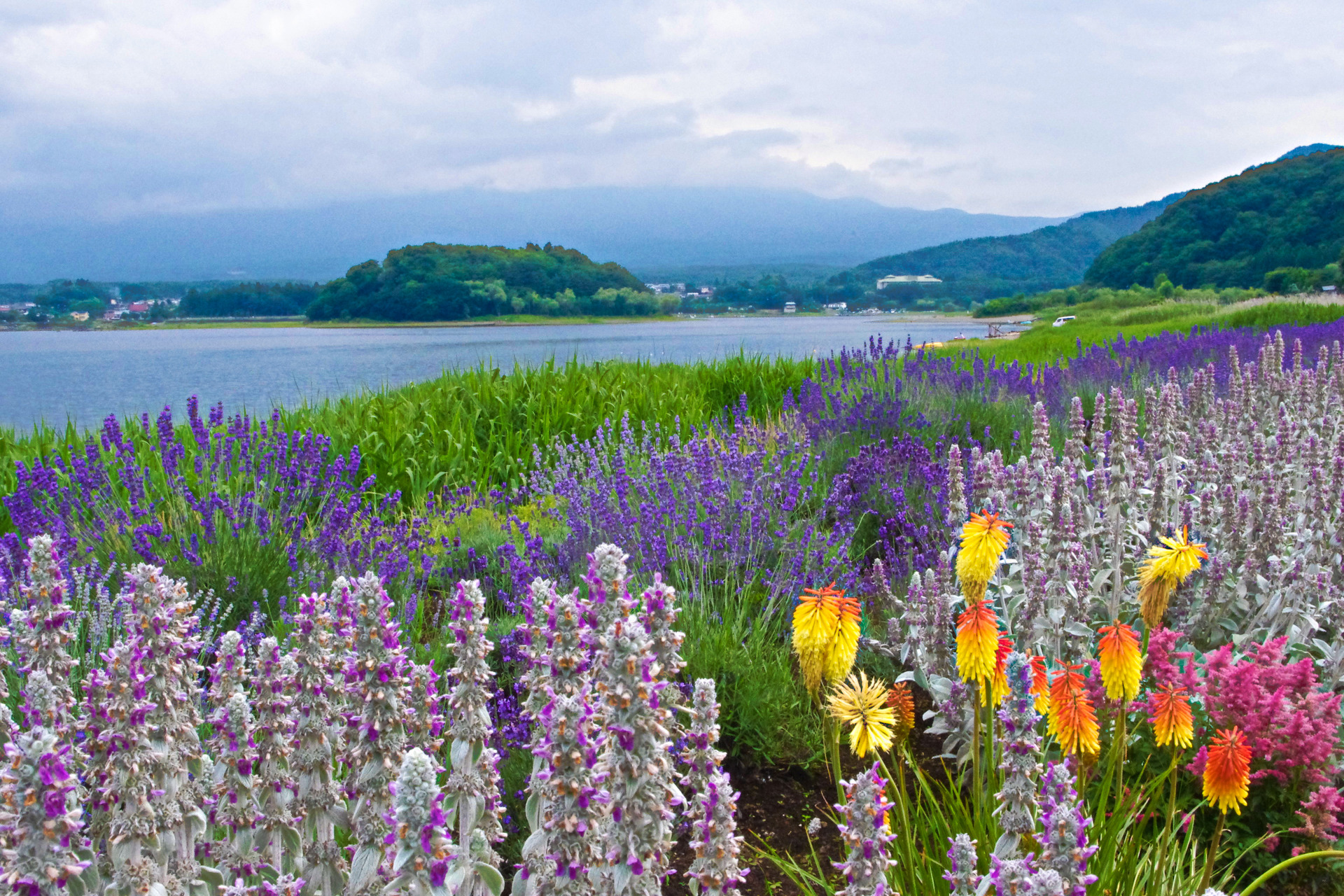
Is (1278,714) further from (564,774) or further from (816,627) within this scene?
(564,774)

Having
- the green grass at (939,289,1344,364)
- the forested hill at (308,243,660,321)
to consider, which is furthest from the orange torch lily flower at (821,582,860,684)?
the forested hill at (308,243,660,321)

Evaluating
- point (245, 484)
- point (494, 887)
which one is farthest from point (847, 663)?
point (245, 484)

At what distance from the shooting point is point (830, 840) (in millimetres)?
2832

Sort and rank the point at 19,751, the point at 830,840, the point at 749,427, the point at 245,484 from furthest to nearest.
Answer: the point at 749,427, the point at 245,484, the point at 830,840, the point at 19,751

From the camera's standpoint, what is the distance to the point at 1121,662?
180cm

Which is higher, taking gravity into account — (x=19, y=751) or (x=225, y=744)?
(x=19, y=751)

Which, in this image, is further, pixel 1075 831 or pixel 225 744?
pixel 225 744

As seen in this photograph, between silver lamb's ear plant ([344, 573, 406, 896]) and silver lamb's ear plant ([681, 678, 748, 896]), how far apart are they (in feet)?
1.83

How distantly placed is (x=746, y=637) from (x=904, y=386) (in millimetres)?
4649

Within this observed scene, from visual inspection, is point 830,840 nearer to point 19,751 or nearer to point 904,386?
point 19,751

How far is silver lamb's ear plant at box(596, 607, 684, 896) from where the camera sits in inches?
49.4

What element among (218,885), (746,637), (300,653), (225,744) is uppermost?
(300,653)

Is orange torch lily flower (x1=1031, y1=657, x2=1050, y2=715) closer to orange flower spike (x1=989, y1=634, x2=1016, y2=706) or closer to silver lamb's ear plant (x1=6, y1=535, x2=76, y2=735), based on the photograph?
orange flower spike (x1=989, y1=634, x2=1016, y2=706)

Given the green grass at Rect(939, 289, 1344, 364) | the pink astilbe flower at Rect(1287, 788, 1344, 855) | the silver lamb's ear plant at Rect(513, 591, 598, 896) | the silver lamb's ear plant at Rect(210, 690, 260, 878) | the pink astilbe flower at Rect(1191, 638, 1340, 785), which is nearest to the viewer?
the silver lamb's ear plant at Rect(513, 591, 598, 896)
